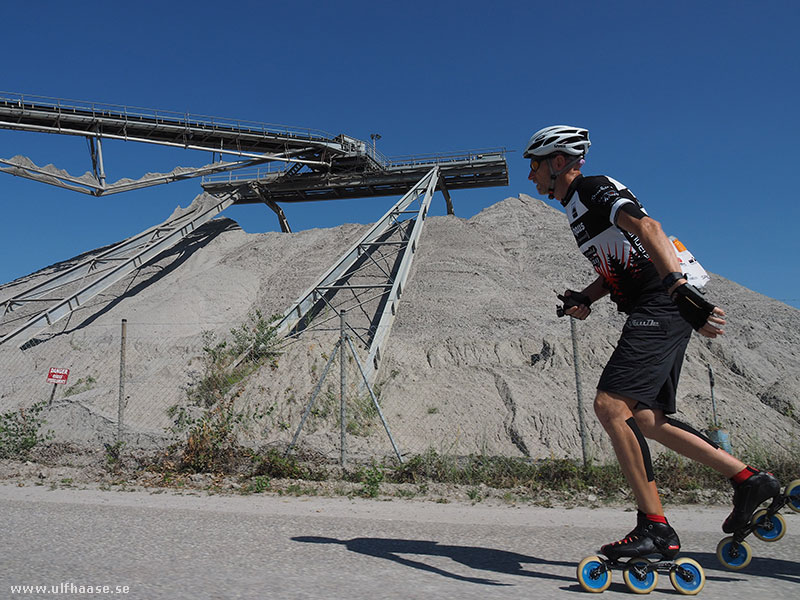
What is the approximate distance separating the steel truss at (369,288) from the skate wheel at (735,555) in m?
10.3

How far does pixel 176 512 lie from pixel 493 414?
7216 millimetres

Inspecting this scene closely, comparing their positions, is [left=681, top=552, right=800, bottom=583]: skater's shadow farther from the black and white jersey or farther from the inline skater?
the black and white jersey

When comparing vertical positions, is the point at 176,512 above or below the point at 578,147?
below

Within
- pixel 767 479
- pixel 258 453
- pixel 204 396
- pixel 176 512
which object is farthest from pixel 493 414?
pixel 767 479

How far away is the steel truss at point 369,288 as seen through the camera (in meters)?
15.9

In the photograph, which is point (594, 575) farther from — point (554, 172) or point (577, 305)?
point (554, 172)

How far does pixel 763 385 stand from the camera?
43.6 ft

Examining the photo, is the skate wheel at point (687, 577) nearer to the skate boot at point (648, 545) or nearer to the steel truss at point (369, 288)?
the skate boot at point (648, 545)

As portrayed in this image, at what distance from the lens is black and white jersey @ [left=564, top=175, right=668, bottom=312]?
3.34 meters

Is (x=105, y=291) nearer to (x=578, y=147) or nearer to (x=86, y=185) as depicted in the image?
(x=86, y=185)

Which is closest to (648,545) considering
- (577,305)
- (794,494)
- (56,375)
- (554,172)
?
(794,494)

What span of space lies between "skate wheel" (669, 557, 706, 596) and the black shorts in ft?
2.54

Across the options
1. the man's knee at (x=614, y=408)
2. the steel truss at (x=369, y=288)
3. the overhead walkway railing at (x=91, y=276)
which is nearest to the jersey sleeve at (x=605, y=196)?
the man's knee at (x=614, y=408)

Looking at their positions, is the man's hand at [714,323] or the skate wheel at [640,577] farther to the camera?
the skate wheel at [640,577]
